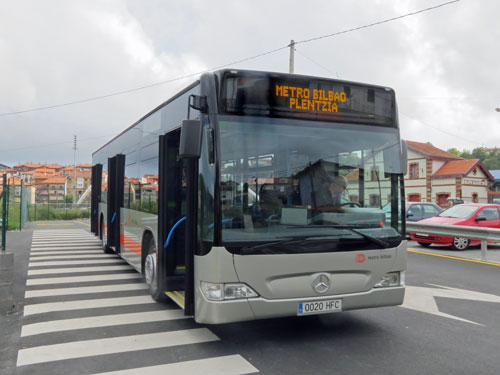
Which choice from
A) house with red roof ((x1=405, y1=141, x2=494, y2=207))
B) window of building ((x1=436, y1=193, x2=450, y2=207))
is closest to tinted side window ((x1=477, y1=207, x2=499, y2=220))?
house with red roof ((x1=405, y1=141, x2=494, y2=207))

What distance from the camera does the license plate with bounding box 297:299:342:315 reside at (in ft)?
15.3

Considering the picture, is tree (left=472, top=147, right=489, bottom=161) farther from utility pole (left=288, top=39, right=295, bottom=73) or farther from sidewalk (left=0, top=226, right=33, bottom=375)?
sidewalk (left=0, top=226, right=33, bottom=375)

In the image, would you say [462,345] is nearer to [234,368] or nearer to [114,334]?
[234,368]

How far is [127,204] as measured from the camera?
891cm

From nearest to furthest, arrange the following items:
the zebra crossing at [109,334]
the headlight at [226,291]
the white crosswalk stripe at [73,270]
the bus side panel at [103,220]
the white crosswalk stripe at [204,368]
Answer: the white crosswalk stripe at [204,368] → the zebra crossing at [109,334] → the headlight at [226,291] → the white crosswalk stripe at [73,270] → the bus side panel at [103,220]

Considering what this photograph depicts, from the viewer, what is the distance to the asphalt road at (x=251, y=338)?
170 inches

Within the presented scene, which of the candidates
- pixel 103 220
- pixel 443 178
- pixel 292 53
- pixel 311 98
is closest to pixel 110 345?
pixel 311 98

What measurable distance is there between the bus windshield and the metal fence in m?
8.05

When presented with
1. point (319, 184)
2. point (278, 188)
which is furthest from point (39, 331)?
point (319, 184)

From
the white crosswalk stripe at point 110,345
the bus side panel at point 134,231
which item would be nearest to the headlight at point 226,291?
the white crosswalk stripe at point 110,345

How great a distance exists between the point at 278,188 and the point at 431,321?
289 cm

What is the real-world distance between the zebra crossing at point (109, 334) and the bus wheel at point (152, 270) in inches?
6.9

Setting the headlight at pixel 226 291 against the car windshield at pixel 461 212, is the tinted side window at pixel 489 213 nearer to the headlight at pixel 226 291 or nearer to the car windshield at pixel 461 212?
the car windshield at pixel 461 212

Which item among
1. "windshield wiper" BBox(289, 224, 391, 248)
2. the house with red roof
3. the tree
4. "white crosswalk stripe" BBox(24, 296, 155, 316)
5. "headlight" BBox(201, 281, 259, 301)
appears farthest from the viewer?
the tree
